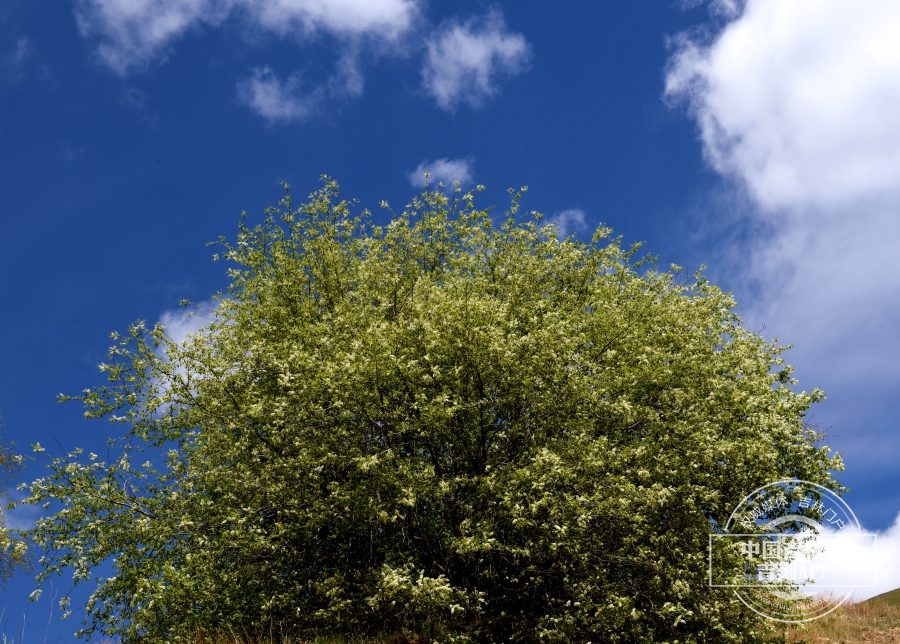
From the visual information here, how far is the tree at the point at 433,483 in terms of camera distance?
16031mm

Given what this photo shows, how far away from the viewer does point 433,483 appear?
54.1 feet

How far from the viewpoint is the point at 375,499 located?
52.4ft

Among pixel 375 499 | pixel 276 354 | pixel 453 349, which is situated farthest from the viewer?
pixel 276 354

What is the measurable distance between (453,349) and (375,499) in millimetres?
4339

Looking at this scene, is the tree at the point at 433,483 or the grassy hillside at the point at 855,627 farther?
the grassy hillside at the point at 855,627

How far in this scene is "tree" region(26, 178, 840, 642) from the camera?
16031 millimetres

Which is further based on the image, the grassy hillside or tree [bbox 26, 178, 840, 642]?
the grassy hillside

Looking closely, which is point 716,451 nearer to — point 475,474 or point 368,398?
point 475,474

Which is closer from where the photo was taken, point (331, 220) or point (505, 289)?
point (505, 289)

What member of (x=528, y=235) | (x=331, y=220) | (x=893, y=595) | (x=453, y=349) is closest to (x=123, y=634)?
(x=453, y=349)

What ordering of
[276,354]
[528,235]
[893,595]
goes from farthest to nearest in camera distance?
[893,595]
[528,235]
[276,354]

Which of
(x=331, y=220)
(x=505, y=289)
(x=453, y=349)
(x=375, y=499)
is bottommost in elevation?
(x=375, y=499)

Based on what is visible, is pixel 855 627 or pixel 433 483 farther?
pixel 855 627

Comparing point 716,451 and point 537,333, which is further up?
point 537,333
